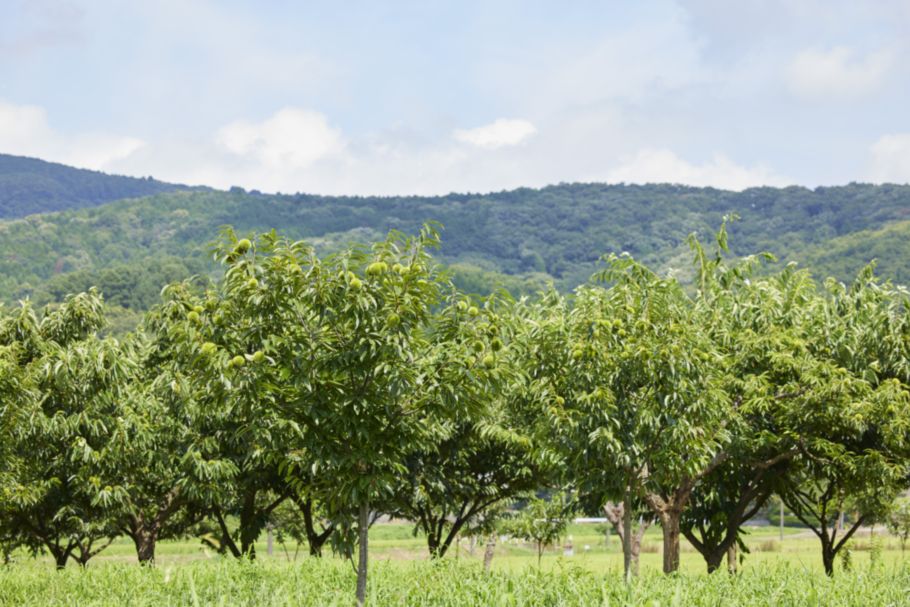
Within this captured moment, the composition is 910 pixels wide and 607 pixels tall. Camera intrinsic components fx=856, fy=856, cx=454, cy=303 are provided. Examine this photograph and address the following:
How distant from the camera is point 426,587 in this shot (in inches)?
373

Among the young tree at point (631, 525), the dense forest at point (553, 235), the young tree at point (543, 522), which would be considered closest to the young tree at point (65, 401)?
the young tree at point (631, 525)

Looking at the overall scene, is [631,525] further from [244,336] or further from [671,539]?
[244,336]

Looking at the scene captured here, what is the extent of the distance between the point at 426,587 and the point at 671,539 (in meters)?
7.54

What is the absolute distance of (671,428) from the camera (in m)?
11.6

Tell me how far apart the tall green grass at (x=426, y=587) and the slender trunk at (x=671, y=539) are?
4520 millimetres

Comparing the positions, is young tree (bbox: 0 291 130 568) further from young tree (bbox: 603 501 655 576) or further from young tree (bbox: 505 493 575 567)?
young tree (bbox: 505 493 575 567)

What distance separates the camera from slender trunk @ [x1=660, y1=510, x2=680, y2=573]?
15406 mm

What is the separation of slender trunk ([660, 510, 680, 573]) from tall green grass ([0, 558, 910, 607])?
4520 millimetres

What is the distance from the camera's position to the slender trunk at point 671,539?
15.4 metres

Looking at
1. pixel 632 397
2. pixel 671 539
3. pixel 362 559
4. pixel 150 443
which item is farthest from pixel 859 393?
pixel 150 443

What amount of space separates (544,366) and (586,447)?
1.69 m

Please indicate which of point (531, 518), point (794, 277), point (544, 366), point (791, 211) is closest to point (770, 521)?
point (531, 518)

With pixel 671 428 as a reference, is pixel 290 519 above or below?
below

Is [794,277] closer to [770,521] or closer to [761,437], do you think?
[761,437]
